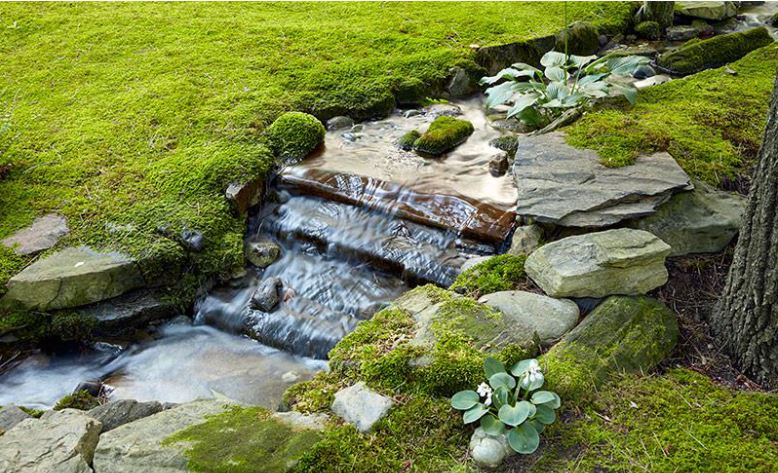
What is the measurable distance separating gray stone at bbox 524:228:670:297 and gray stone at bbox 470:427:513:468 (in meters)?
1.02

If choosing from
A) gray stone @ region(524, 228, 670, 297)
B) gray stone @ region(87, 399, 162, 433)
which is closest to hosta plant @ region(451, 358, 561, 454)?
gray stone @ region(524, 228, 670, 297)

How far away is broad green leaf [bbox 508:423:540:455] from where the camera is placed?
2549mm

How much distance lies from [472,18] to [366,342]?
5930 mm

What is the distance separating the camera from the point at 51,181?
5289 mm

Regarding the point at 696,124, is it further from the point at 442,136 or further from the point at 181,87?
the point at 181,87

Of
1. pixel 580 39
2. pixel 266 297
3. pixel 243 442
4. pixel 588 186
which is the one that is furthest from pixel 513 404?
pixel 580 39

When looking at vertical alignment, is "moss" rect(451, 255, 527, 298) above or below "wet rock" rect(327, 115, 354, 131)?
below

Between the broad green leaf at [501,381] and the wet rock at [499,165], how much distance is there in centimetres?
263

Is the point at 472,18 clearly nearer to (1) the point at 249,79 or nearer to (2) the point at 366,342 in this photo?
(1) the point at 249,79

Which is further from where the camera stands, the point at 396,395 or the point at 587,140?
the point at 587,140

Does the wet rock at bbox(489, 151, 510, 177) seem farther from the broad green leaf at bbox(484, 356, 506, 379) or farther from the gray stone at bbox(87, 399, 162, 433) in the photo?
the gray stone at bbox(87, 399, 162, 433)

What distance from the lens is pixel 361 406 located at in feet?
9.55

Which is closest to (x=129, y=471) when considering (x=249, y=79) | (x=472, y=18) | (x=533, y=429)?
(x=533, y=429)

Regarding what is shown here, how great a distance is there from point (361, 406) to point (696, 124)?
363 cm
